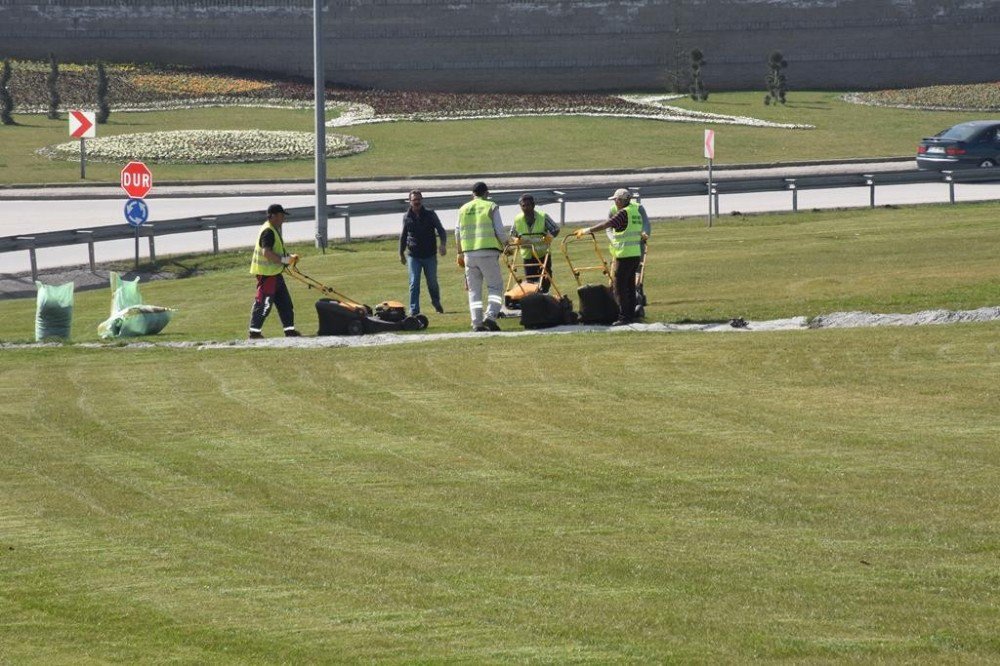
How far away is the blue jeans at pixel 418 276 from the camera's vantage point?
20.1 m

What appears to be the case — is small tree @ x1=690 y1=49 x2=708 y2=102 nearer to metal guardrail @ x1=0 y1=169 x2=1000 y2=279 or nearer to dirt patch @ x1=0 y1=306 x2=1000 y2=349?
metal guardrail @ x1=0 y1=169 x2=1000 y2=279

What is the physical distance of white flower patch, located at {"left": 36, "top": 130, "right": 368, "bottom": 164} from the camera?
174 ft

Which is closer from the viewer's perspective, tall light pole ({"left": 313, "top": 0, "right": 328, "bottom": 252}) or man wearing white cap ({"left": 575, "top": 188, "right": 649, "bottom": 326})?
man wearing white cap ({"left": 575, "top": 188, "right": 649, "bottom": 326})

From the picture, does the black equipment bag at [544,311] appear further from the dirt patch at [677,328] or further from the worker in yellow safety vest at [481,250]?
the worker in yellow safety vest at [481,250]

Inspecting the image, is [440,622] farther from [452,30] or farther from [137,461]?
[452,30]

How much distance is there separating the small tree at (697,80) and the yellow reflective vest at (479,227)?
52.0 metres

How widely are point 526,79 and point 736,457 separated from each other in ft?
210

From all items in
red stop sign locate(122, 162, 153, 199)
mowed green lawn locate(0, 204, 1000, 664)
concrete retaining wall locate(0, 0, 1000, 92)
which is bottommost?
mowed green lawn locate(0, 204, 1000, 664)

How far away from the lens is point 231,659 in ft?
25.2

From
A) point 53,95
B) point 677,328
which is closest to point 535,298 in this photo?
point 677,328

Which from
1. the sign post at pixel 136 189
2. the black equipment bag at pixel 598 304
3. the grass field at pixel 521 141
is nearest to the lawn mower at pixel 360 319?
the black equipment bag at pixel 598 304

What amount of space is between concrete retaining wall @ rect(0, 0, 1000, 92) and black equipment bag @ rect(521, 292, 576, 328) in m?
56.0

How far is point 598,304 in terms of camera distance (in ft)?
61.4

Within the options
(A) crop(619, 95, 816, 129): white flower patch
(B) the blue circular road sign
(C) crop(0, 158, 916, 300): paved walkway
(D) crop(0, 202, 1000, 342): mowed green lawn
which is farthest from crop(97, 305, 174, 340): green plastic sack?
(A) crop(619, 95, 816, 129): white flower patch
